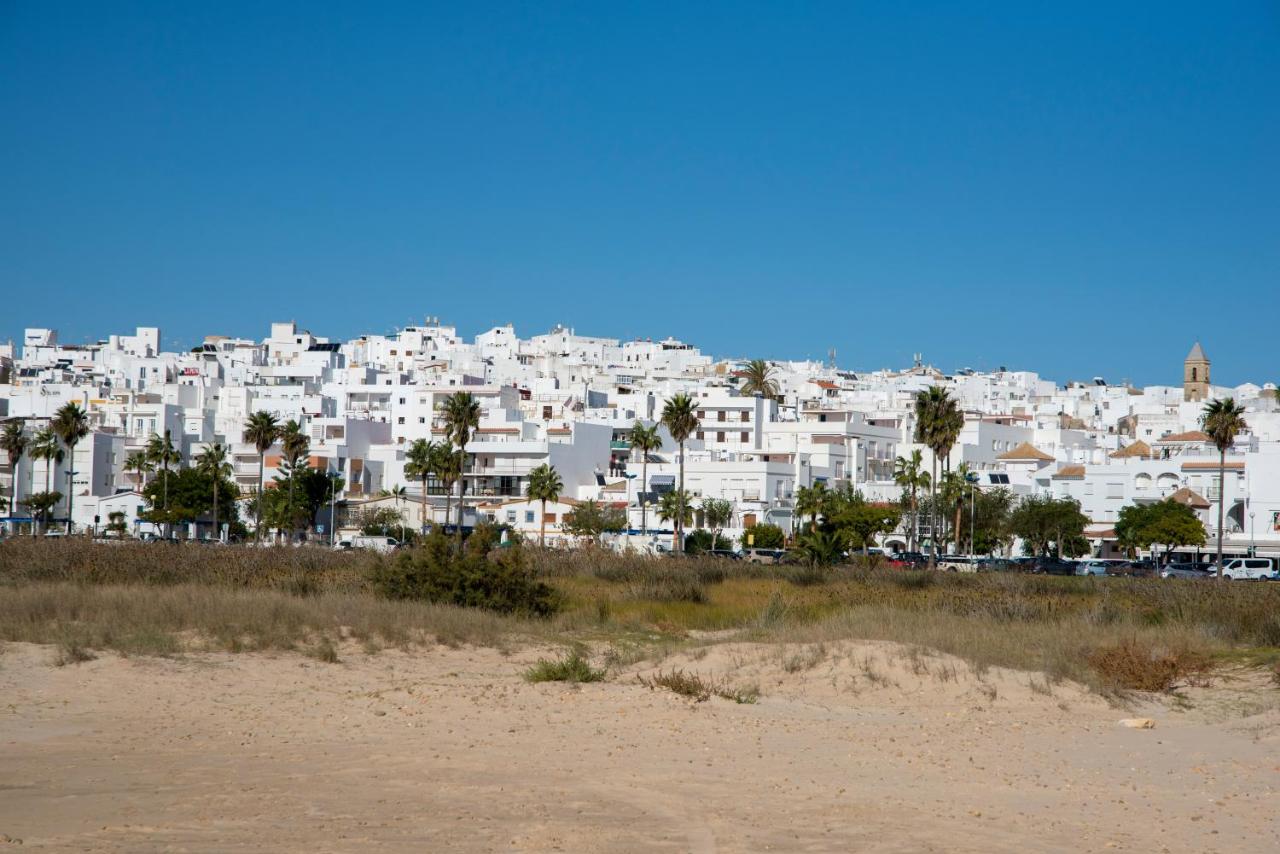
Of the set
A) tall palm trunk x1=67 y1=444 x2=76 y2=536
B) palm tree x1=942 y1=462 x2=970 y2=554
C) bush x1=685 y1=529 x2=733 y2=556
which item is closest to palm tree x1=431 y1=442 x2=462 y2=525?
bush x1=685 y1=529 x2=733 y2=556

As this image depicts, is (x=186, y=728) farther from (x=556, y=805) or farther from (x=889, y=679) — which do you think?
(x=889, y=679)

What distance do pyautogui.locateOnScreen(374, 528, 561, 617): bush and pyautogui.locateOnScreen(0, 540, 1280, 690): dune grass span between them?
59 cm

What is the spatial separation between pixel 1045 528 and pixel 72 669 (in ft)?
230

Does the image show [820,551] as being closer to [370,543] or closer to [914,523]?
[370,543]

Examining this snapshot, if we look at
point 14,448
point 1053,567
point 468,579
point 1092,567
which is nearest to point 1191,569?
point 1092,567

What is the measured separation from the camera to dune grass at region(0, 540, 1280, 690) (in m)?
23.0

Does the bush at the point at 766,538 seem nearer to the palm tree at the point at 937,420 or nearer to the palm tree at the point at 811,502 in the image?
the palm tree at the point at 811,502

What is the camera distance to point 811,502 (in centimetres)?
8212

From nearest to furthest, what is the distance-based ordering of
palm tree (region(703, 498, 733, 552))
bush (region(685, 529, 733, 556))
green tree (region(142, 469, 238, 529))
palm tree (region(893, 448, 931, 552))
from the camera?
bush (region(685, 529, 733, 556)), green tree (region(142, 469, 238, 529)), palm tree (region(893, 448, 931, 552)), palm tree (region(703, 498, 733, 552))

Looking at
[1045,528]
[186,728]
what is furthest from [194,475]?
[186,728]

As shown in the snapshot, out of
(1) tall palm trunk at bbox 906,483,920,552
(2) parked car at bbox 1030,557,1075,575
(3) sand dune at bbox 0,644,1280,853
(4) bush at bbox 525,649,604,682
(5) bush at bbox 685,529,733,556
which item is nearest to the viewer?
(3) sand dune at bbox 0,644,1280,853

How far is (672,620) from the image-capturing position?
31.7 meters

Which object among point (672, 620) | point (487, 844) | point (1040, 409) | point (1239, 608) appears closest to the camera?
point (487, 844)

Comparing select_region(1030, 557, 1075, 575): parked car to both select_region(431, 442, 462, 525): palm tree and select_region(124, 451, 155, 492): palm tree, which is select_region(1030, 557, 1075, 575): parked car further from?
select_region(124, 451, 155, 492): palm tree
